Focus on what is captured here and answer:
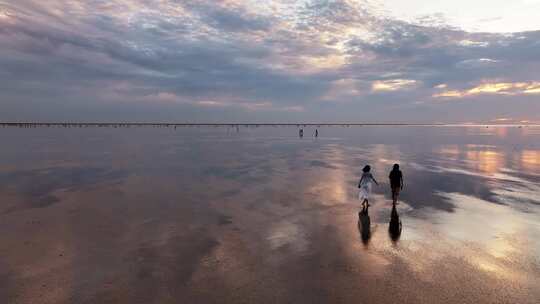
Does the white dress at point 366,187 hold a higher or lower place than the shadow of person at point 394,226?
higher

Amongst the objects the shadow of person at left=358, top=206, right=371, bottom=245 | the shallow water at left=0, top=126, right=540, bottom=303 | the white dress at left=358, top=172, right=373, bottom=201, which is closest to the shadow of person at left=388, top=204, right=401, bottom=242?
the shallow water at left=0, top=126, right=540, bottom=303

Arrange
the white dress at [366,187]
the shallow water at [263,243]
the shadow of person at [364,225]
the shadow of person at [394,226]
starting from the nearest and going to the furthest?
the shallow water at [263,243], the shadow of person at [364,225], the shadow of person at [394,226], the white dress at [366,187]

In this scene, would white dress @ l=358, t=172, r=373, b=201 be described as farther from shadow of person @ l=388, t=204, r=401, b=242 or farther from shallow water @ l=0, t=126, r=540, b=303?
shadow of person @ l=388, t=204, r=401, b=242

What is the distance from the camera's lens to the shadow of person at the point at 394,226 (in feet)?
36.2

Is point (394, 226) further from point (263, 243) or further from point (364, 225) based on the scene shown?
point (263, 243)

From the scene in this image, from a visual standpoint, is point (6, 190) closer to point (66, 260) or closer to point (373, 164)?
point (66, 260)

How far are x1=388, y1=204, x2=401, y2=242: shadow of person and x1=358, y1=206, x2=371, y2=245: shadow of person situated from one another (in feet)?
2.28

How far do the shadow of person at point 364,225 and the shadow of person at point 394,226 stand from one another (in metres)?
0.70

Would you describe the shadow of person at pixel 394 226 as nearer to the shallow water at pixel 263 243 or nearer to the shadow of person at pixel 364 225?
the shallow water at pixel 263 243

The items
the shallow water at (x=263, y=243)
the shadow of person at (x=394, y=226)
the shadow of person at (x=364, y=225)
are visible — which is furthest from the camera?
the shadow of person at (x=394, y=226)

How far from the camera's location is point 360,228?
11.8 meters

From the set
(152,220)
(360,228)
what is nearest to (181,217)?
(152,220)

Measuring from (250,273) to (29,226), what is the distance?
851 cm

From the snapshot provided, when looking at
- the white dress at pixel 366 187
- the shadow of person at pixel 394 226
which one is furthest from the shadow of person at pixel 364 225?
the shadow of person at pixel 394 226
